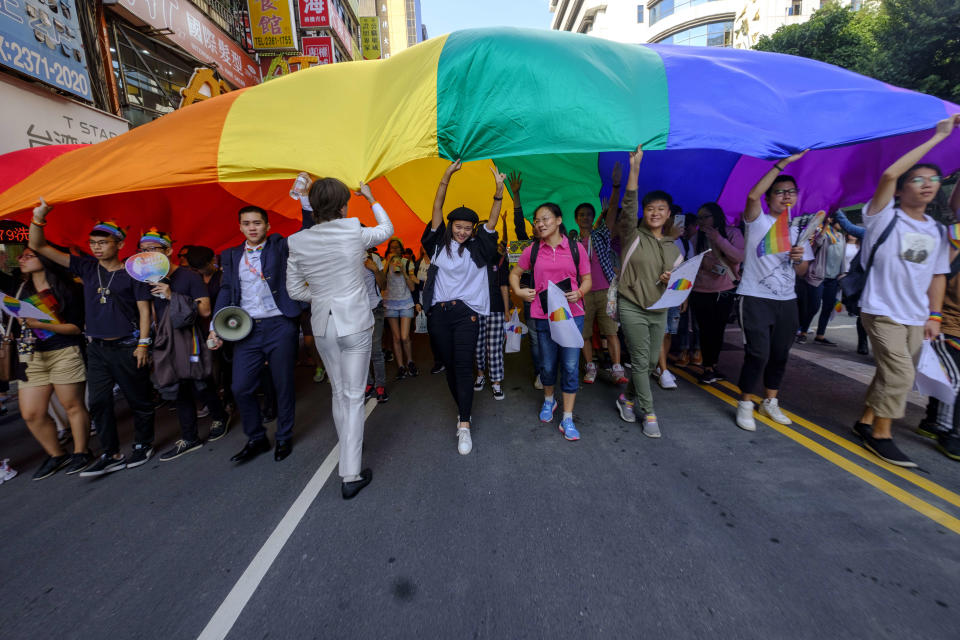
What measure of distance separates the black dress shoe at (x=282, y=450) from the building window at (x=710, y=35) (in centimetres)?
4620

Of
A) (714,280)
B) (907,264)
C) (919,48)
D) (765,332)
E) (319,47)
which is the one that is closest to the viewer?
(907,264)

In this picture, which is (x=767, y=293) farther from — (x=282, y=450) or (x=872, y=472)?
(x=282, y=450)

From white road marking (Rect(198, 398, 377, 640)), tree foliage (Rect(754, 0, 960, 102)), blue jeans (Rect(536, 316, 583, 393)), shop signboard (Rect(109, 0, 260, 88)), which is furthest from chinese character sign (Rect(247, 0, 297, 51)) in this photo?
tree foliage (Rect(754, 0, 960, 102))

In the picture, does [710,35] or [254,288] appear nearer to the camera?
[254,288]

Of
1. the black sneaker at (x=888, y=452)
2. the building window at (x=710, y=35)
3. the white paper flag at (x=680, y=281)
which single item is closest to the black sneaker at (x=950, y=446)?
the black sneaker at (x=888, y=452)

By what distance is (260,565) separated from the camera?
2.07m

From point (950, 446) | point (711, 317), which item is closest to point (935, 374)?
point (950, 446)

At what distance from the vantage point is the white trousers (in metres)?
2.60

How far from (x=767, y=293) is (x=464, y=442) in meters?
2.82

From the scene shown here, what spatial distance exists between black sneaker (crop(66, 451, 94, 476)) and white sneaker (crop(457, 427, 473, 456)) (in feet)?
10.4

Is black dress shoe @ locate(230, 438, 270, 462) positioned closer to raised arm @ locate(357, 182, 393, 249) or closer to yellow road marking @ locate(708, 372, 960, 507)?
raised arm @ locate(357, 182, 393, 249)

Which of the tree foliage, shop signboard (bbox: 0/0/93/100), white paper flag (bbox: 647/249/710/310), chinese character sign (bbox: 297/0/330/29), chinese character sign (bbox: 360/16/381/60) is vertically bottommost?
white paper flag (bbox: 647/249/710/310)

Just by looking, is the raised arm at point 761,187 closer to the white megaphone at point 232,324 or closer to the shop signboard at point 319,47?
the white megaphone at point 232,324

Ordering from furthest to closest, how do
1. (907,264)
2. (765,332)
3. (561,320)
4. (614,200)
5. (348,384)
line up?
(614,200) → (765,332) → (561,320) → (907,264) → (348,384)
